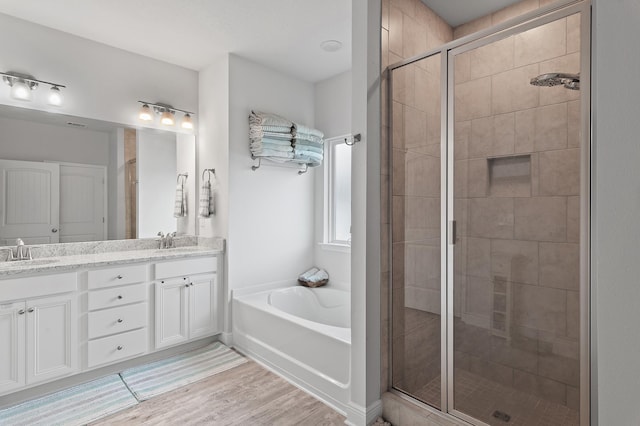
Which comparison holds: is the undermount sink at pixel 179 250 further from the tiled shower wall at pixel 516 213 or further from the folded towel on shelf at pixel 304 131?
the tiled shower wall at pixel 516 213

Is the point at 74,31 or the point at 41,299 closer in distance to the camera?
the point at 41,299

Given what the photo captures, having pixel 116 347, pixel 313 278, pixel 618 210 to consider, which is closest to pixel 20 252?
pixel 116 347

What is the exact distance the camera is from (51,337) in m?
2.20

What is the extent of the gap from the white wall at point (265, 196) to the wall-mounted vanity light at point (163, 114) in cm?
54

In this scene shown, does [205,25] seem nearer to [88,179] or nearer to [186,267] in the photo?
[88,179]

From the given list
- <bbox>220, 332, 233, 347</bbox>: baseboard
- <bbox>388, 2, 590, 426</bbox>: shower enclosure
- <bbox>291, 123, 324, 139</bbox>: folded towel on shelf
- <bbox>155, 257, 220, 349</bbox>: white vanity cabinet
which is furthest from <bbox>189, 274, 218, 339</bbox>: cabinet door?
<bbox>388, 2, 590, 426</bbox>: shower enclosure

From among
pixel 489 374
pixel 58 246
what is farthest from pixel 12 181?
pixel 489 374

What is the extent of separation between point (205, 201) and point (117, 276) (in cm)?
95

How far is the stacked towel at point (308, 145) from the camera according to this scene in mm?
3271

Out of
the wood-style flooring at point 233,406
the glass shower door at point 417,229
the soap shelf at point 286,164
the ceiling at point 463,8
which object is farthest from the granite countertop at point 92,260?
the ceiling at point 463,8

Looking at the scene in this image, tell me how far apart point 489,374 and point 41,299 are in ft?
8.89

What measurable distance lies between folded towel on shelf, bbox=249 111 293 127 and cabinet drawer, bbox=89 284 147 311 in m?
1.67

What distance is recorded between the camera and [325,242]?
3684 millimetres

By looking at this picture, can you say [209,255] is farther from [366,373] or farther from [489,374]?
[489,374]
